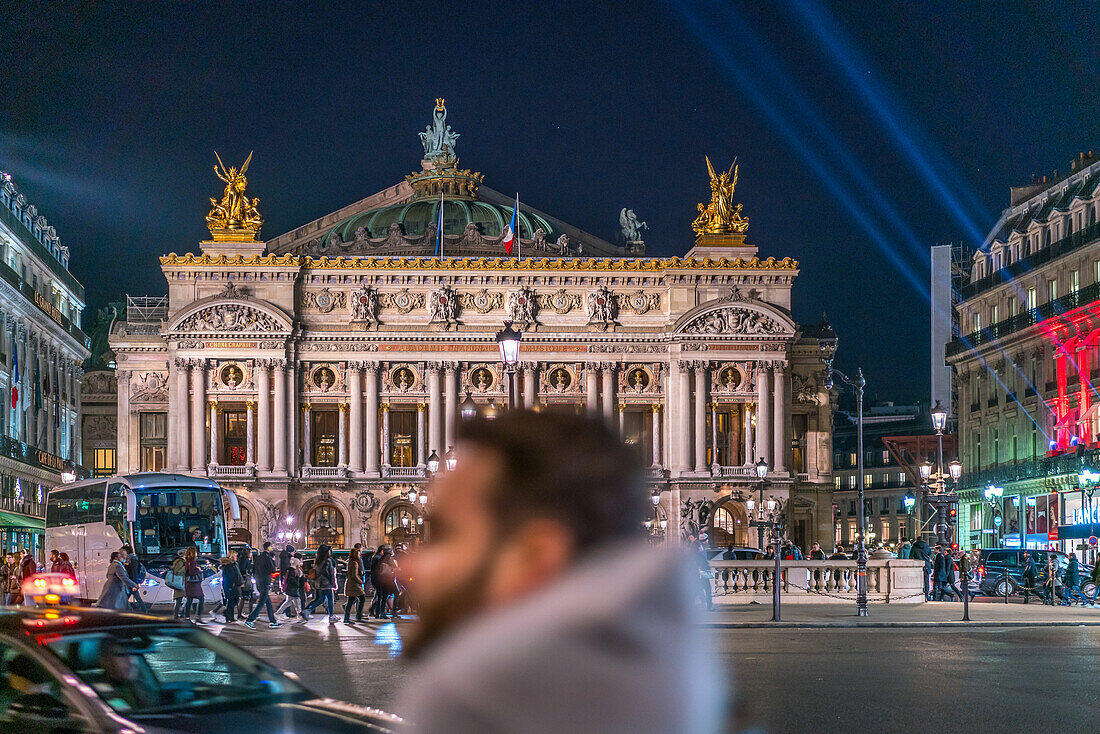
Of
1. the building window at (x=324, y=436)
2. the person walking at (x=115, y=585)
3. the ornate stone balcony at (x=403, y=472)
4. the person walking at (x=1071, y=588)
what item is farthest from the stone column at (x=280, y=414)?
the person walking at (x=115, y=585)

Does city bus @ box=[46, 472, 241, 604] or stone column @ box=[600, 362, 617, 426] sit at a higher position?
stone column @ box=[600, 362, 617, 426]

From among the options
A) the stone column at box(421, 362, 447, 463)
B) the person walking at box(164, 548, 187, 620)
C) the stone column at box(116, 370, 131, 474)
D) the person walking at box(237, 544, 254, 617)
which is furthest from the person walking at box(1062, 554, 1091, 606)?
the stone column at box(116, 370, 131, 474)

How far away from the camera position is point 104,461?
89.8 meters

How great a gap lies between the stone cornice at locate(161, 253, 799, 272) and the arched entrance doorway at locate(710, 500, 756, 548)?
43.7 feet

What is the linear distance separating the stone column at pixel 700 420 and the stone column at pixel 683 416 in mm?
465

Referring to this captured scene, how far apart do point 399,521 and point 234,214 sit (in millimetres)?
19547

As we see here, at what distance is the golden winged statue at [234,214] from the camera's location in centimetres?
7850

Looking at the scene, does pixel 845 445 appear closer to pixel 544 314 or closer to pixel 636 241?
pixel 636 241

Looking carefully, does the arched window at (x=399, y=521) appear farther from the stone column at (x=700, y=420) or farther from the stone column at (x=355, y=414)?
the stone column at (x=700, y=420)

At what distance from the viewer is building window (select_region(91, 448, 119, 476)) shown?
292ft

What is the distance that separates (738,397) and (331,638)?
5380 cm

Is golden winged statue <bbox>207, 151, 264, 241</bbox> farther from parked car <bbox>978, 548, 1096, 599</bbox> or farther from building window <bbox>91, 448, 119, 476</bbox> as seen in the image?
parked car <bbox>978, 548, 1096, 599</bbox>

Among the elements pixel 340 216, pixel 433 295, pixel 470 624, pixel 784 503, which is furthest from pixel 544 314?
pixel 470 624

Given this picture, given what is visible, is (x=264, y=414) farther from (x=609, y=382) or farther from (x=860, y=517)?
(x=860, y=517)
